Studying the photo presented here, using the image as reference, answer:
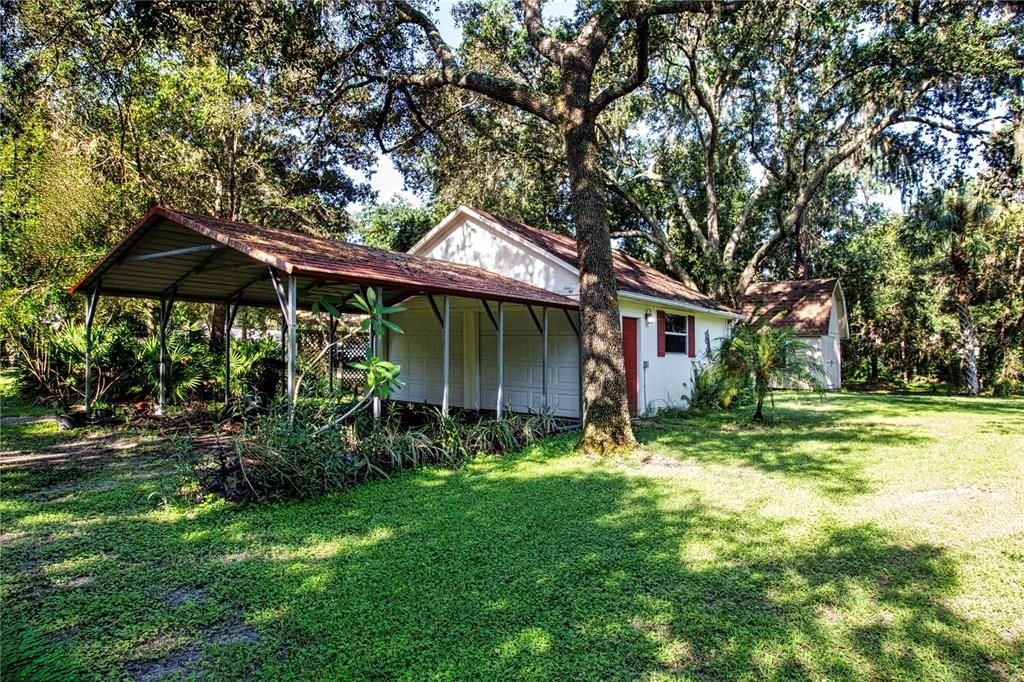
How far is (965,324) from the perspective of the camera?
60.3 feet

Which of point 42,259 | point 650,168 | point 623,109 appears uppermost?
point 623,109

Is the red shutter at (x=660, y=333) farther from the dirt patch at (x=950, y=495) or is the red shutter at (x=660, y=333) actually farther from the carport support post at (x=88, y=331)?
the carport support post at (x=88, y=331)

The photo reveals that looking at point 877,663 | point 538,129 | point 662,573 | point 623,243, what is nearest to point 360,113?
point 538,129

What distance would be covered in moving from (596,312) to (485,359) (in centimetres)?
522

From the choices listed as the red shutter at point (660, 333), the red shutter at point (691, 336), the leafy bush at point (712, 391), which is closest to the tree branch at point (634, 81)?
the red shutter at point (660, 333)

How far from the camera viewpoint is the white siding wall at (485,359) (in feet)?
36.9

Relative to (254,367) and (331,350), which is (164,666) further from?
(254,367)

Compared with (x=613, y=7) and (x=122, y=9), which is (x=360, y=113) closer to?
(x=122, y=9)

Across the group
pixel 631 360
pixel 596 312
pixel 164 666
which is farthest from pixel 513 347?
pixel 164 666

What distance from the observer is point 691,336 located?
14.0 metres

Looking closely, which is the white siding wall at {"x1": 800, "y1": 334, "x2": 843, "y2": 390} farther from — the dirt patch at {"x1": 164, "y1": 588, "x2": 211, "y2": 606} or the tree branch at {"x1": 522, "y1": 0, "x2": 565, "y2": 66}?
the dirt patch at {"x1": 164, "y1": 588, "x2": 211, "y2": 606}

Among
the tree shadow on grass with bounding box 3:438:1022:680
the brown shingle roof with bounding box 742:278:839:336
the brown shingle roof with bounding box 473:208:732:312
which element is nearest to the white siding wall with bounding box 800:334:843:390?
the brown shingle roof with bounding box 742:278:839:336

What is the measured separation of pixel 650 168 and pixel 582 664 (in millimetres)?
18548

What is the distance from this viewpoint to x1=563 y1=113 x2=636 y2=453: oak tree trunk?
25.0ft
